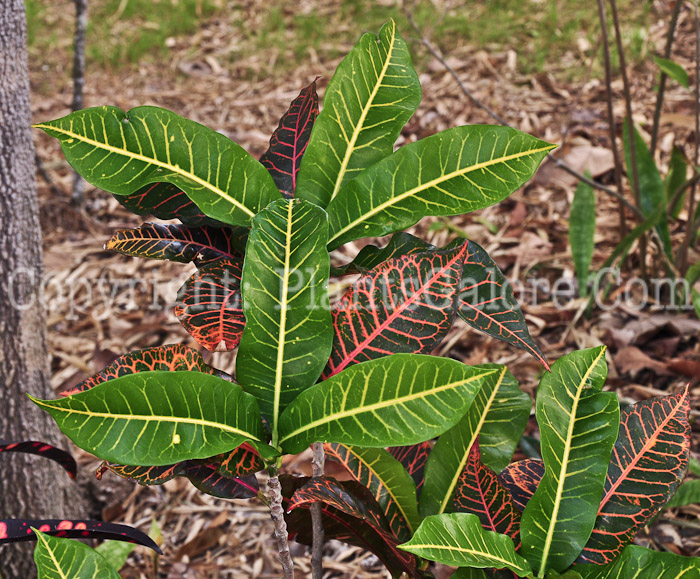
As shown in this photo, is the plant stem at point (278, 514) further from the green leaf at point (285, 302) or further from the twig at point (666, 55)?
the twig at point (666, 55)

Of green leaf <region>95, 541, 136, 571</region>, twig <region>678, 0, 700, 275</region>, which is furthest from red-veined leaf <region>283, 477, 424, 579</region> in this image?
twig <region>678, 0, 700, 275</region>

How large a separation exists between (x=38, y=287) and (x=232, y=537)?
688 mm

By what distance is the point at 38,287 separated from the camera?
51.9 inches

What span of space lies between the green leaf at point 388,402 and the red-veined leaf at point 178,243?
21 cm

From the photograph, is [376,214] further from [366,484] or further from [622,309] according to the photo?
[622,309]

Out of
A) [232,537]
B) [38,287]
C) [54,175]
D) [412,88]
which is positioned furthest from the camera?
[54,175]

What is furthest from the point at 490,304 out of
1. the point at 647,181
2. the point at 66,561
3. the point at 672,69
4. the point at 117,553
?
the point at 647,181

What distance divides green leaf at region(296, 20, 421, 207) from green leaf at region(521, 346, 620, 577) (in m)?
0.28

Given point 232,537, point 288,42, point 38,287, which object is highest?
point 288,42

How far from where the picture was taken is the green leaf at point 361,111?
64 cm

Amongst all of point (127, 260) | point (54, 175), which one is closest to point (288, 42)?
point (54, 175)

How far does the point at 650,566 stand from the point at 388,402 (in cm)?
28

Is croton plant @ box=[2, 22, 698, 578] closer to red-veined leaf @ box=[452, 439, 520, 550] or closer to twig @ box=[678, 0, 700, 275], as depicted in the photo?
red-veined leaf @ box=[452, 439, 520, 550]

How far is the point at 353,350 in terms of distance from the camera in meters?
0.60
